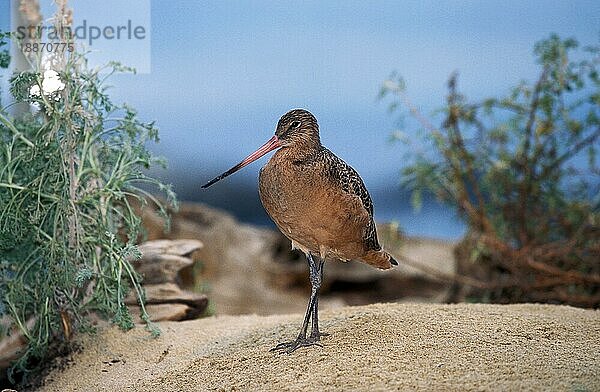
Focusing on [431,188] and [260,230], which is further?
[260,230]

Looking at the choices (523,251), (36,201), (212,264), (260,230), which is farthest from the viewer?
(260,230)

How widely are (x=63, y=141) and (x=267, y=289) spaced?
3.69 m

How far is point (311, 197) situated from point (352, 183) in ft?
0.86

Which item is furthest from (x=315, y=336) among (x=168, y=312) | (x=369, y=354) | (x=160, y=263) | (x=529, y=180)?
(x=529, y=180)

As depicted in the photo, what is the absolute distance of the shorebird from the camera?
3.11 metres

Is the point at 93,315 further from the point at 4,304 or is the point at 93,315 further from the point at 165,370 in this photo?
the point at 165,370

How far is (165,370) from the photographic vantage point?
3359 millimetres

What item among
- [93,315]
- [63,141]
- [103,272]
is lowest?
[93,315]

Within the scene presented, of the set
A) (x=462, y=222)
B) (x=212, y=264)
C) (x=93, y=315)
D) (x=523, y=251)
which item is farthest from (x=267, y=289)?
(x=93, y=315)

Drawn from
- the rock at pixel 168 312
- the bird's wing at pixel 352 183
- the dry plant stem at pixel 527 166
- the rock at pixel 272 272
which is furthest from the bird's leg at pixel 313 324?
the rock at pixel 272 272

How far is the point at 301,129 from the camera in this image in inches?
128

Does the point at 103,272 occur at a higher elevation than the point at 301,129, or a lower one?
lower

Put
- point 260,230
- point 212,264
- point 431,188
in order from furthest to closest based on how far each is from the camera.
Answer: point 260,230
point 212,264
point 431,188

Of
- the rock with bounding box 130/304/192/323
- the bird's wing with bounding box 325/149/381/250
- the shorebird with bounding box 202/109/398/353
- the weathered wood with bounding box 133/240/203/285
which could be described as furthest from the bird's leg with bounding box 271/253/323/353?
the weathered wood with bounding box 133/240/203/285
